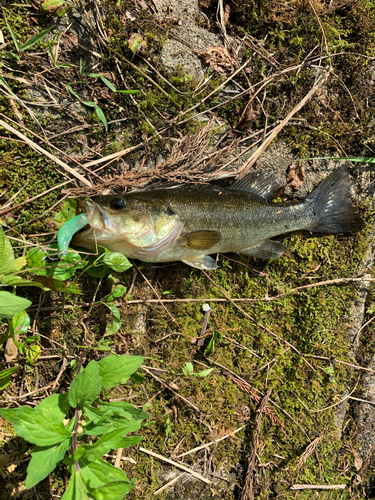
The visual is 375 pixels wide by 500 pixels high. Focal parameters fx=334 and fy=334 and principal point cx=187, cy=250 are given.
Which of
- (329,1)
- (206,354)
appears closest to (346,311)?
(206,354)

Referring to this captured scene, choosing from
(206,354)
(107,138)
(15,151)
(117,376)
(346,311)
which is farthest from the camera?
(346,311)

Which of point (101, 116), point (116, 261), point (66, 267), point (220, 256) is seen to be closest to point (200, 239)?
point (220, 256)

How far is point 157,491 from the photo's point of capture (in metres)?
3.47

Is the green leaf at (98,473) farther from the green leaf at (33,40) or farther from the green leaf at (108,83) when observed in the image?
the green leaf at (33,40)

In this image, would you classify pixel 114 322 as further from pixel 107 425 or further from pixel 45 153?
pixel 45 153

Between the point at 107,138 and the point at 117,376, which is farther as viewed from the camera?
the point at 107,138

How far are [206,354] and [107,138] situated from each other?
2497 millimetres

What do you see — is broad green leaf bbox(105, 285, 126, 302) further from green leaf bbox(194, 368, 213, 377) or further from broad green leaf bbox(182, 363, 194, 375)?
green leaf bbox(194, 368, 213, 377)

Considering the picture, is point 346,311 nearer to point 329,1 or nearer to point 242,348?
point 242,348

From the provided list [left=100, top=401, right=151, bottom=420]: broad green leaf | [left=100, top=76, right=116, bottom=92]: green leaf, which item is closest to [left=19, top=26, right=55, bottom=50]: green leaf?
[left=100, top=76, right=116, bottom=92]: green leaf

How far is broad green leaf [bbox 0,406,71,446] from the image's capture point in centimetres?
214

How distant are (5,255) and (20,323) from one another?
687mm

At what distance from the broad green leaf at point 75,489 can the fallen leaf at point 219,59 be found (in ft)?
12.6

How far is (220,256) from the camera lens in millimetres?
3711
